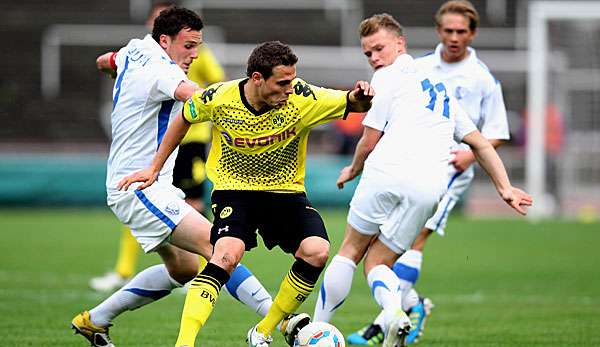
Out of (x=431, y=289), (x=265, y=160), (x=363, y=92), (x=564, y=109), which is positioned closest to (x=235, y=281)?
(x=265, y=160)

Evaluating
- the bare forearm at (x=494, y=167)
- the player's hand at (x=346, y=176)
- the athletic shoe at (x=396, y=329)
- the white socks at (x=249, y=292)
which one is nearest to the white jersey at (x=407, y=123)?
the player's hand at (x=346, y=176)

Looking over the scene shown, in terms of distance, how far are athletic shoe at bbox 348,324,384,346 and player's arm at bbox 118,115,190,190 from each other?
6.78 ft

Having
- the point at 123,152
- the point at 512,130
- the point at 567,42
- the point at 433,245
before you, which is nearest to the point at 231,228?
the point at 123,152

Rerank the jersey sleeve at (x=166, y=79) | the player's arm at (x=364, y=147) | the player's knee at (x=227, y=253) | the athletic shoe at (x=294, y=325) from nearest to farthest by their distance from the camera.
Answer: the player's knee at (x=227, y=253)
the athletic shoe at (x=294, y=325)
the jersey sleeve at (x=166, y=79)
the player's arm at (x=364, y=147)

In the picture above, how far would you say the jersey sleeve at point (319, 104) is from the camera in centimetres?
649

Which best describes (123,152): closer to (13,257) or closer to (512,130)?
(13,257)

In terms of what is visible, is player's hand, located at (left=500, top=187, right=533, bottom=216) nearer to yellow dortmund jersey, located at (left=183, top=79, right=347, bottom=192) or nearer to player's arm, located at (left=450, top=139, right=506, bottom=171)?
yellow dortmund jersey, located at (left=183, top=79, right=347, bottom=192)

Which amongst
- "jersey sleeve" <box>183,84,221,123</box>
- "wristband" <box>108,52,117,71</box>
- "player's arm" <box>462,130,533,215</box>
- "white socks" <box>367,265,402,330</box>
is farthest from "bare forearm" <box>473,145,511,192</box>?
"wristband" <box>108,52,117,71</box>

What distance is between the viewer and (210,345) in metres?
7.26

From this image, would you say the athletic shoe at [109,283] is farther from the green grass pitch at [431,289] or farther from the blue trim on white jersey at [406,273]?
Result: the blue trim on white jersey at [406,273]

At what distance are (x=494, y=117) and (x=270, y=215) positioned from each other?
8.63 feet

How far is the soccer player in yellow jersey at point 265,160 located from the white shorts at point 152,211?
329mm

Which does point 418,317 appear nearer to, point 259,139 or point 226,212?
point 226,212

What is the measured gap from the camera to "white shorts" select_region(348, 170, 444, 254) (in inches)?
275
